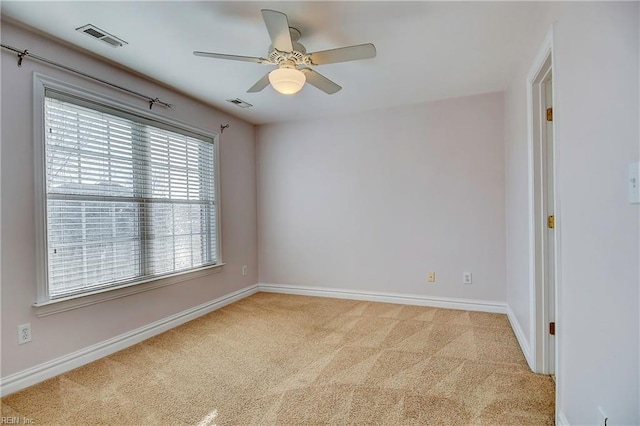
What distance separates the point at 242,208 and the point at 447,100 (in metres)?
2.85

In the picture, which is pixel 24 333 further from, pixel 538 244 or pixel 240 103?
pixel 538 244

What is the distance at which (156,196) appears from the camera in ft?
10.3

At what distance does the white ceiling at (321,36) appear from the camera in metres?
1.95

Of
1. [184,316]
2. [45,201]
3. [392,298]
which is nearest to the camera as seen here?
[45,201]

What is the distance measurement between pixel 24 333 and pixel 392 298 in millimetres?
3377

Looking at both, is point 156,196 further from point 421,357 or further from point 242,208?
point 421,357

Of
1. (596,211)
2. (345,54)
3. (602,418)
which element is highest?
(345,54)

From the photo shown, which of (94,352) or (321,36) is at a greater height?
(321,36)

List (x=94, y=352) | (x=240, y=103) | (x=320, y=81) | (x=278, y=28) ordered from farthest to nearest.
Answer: (x=240, y=103)
(x=94, y=352)
(x=320, y=81)
(x=278, y=28)

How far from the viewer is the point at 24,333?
2.17m

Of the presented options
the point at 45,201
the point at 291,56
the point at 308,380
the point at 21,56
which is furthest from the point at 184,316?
the point at 291,56

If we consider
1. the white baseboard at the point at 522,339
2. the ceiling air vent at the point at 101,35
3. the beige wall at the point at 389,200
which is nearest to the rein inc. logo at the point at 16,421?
the ceiling air vent at the point at 101,35

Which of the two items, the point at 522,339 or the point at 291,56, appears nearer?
the point at 291,56

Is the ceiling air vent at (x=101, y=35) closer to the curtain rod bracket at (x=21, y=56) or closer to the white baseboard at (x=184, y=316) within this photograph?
the curtain rod bracket at (x=21, y=56)
